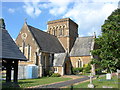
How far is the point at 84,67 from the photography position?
38.0 m

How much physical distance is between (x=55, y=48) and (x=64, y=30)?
30.7ft

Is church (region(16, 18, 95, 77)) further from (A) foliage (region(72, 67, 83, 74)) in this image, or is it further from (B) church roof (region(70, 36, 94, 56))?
(A) foliage (region(72, 67, 83, 74))

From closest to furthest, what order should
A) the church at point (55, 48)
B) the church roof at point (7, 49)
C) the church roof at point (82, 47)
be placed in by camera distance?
the church roof at point (7, 49) → the church at point (55, 48) → the church roof at point (82, 47)

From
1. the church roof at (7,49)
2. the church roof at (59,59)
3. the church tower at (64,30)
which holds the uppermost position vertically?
the church tower at (64,30)

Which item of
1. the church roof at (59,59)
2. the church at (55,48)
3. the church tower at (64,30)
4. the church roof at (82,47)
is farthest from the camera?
the church tower at (64,30)

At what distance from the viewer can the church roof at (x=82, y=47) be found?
3988 centimetres

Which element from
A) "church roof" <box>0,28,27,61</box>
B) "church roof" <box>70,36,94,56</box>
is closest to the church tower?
"church roof" <box>70,36,94,56</box>

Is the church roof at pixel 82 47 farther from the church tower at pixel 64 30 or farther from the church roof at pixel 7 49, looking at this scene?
the church roof at pixel 7 49

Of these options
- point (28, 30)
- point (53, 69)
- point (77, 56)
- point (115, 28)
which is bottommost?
point (53, 69)

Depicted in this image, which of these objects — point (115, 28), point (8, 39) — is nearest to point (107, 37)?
point (115, 28)

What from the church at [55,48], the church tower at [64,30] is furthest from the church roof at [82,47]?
the church tower at [64,30]

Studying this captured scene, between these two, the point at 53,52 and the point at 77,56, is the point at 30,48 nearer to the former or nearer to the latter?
the point at 53,52

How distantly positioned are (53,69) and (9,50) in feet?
77.5

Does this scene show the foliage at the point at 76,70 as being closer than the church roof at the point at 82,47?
Yes
